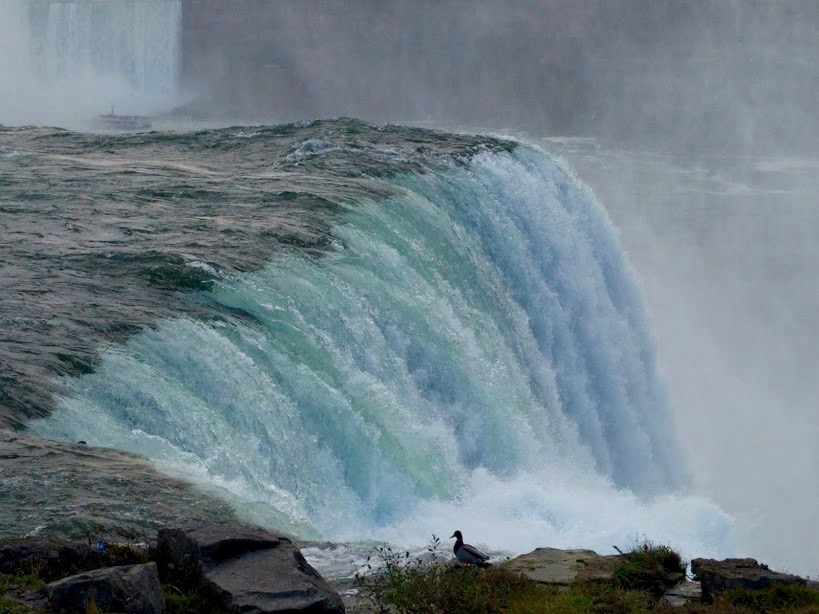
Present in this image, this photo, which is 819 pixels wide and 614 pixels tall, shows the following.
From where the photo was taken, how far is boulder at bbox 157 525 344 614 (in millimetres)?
6727

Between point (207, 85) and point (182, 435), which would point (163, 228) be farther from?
point (207, 85)

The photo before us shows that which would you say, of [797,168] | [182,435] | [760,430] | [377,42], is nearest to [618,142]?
[797,168]

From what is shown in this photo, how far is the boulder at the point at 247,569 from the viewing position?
22.1ft

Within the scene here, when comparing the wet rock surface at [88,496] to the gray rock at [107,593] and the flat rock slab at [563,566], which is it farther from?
the flat rock slab at [563,566]

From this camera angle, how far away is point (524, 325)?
18.6 meters

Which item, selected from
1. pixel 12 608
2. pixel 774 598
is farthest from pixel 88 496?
pixel 774 598

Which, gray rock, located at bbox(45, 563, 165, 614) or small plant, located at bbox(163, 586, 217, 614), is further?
small plant, located at bbox(163, 586, 217, 614)

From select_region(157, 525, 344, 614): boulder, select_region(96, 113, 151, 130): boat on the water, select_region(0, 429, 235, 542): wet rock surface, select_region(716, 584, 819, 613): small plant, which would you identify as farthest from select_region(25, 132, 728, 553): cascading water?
select_region(96, 113, 151, 130): boat on the water

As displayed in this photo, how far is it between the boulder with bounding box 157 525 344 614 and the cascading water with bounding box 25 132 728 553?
6.09 feet

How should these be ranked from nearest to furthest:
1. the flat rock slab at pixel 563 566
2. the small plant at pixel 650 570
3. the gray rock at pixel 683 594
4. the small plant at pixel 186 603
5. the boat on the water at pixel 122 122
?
the small plant at pixel 186 603, the gray rock at pixel 683 594, the small plant at pixel 650 570, the flat rock slab at pixel 563 566, the boat on the water at pixel 122 122

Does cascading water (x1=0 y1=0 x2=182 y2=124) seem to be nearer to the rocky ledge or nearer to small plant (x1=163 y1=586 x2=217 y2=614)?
the rocky ledge

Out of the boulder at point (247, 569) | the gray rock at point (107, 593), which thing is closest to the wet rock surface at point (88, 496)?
the boulder at point (247, 569)

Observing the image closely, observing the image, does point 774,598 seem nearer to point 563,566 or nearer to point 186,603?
point 563,566

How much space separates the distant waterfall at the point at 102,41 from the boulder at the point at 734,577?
172 feet
